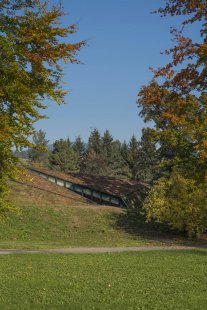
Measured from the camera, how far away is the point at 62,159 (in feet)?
295

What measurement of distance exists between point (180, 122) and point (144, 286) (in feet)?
13.2

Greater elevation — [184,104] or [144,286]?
[184,104]

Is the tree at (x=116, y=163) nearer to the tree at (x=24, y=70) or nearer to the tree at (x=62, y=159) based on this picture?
the tree at (x=62, y=159)

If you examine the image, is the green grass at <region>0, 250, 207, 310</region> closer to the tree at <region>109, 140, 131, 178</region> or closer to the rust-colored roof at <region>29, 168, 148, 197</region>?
the rust-colored roof at <region>29, 168, 148, 197</region>

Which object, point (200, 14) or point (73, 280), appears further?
point (73, 280)

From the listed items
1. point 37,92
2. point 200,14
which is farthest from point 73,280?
point 200,14

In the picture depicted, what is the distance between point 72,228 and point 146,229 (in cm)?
660

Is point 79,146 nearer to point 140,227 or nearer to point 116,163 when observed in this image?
point 116,163

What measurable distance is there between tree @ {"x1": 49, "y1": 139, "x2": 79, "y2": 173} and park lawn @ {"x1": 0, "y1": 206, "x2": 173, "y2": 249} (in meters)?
53.7

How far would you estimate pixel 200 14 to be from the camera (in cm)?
925

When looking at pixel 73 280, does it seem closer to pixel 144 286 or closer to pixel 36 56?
pixel 144 286

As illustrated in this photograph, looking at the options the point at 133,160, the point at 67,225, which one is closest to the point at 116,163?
the point at 133,160

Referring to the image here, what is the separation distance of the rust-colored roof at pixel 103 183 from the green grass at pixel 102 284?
3001cm

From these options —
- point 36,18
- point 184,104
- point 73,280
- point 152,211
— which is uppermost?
point 36,18
